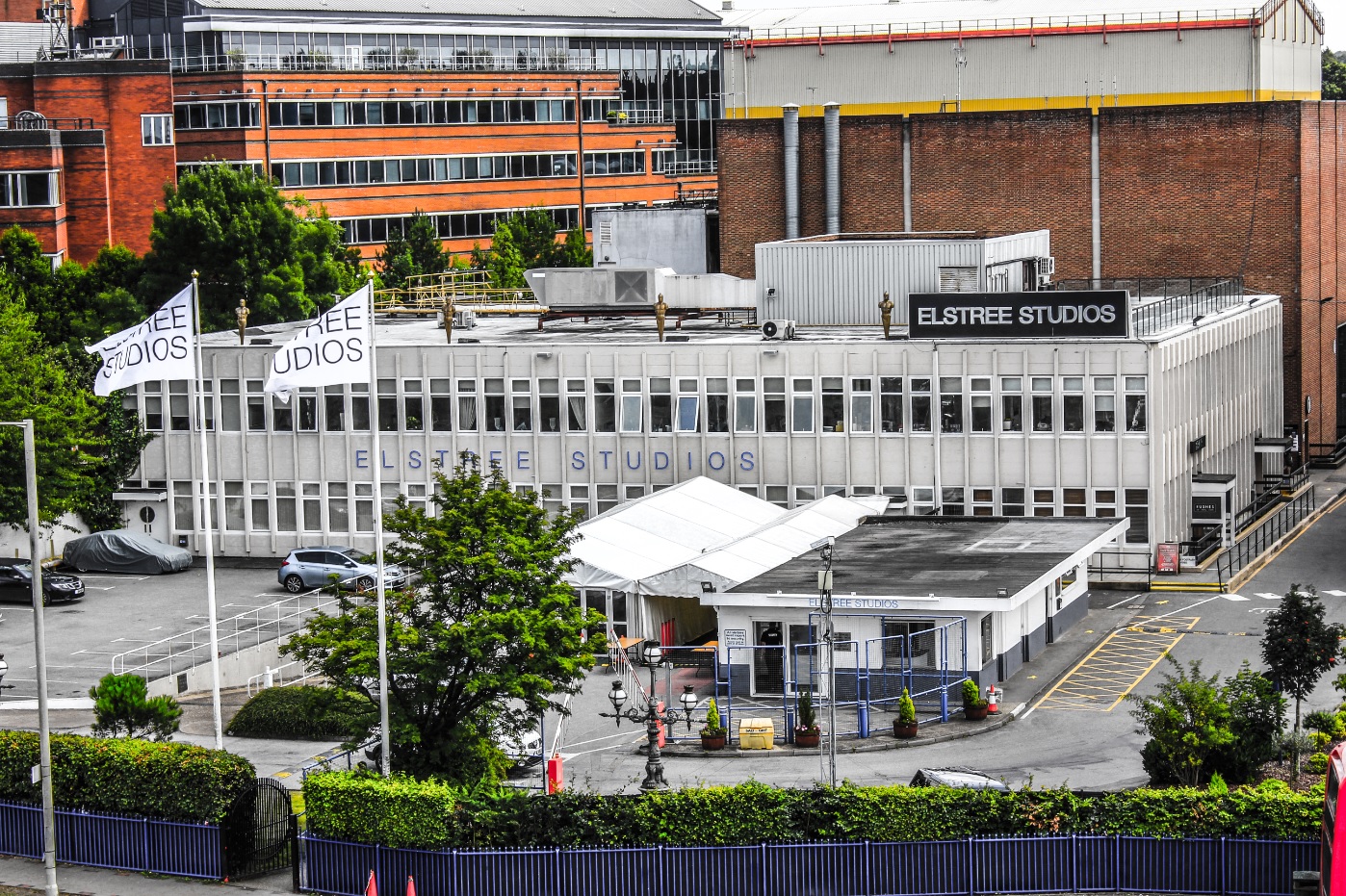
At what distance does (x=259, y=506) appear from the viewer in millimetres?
70875

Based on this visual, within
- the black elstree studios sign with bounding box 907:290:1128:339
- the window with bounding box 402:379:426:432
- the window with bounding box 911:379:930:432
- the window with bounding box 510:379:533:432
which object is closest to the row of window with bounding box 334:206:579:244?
the window with bounding box 402:379:426:432

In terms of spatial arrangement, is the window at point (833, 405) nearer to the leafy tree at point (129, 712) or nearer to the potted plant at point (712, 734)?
the potted plant at point (712, 734)

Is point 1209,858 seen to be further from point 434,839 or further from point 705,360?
point 705,360

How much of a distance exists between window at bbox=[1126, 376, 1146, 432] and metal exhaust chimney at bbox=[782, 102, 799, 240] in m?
28.8

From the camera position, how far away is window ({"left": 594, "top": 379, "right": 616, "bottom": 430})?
Answer: 66875mm

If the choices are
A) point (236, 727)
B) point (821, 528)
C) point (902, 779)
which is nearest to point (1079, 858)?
point (902, 779)

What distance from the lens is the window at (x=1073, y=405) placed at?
209 feet

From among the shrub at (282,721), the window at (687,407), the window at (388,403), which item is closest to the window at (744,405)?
the window at (687,407)

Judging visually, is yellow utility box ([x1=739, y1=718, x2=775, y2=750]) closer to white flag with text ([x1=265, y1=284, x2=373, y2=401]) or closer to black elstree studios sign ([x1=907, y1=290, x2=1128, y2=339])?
white flag with text ([x1=265, y1=284, x2=373, y2=401])

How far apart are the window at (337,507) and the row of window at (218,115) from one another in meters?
54.4

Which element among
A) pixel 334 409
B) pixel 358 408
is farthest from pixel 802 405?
pixel 334 409

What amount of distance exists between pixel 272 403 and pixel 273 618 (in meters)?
10.9

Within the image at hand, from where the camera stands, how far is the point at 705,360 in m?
65.9

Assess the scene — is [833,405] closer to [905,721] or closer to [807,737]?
[905,721]
